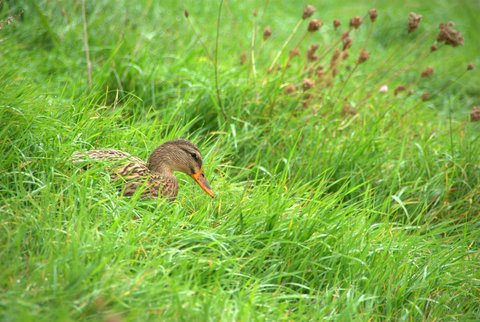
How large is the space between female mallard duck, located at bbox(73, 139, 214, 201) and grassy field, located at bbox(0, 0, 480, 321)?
4.7 inches

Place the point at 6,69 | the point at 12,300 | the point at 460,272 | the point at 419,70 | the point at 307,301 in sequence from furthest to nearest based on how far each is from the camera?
the point at 419,70 < the point at 6,69 < the point at 460,272 < the point at 307,301 < the point at 12,300

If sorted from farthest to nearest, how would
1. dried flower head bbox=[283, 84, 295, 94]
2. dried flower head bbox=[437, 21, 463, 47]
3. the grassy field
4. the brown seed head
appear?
1. the brown seed head
2. dried flower head bbox=[283, 84, 295, 94]
3. dried flower head bbox=[437, 21, 463, 47]
4. the grassy field

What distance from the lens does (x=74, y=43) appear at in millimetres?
4504

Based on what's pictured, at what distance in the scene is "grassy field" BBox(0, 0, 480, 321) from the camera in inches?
82.6

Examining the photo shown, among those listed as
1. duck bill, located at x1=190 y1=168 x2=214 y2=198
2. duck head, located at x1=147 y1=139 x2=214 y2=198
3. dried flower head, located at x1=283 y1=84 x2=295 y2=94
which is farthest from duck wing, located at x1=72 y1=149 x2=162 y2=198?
dried flower head, located at x1=283 y1=84 x2=295 y2=94

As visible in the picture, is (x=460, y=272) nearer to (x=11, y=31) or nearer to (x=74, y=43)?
(x=74, y=43)

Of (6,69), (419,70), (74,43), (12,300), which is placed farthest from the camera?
(419,70)

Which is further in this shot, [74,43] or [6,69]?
[74,43]

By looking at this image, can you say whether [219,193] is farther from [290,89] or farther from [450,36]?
[450,36]

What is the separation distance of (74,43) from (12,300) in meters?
3.26

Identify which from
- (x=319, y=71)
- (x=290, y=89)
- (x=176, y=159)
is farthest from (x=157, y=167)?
(x=319, y=71)

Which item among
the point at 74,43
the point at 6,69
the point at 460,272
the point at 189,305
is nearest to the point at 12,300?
the point at 189,305

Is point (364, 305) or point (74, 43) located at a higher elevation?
point (74, 43)

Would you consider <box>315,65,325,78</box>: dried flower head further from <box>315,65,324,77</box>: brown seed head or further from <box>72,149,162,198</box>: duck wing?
<box>72,149,162,198</box>: duck wing
